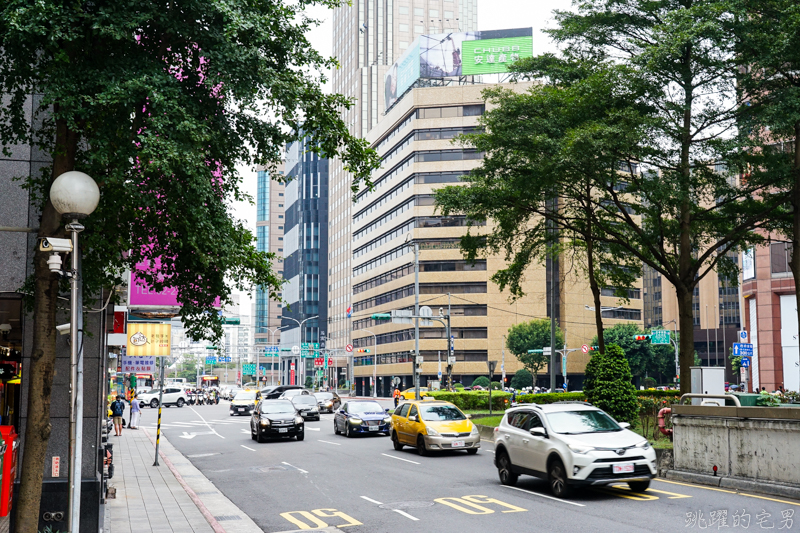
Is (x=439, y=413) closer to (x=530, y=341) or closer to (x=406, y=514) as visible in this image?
(x=406, y=514)

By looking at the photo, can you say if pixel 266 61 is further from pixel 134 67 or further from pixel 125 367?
pixel 125 367

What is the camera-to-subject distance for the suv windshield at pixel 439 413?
2426cm

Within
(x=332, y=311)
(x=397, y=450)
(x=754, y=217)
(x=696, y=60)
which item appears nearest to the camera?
(x=696, y=60)

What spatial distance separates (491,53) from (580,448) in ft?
274

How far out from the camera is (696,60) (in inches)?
866

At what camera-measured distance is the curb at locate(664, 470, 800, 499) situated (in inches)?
544

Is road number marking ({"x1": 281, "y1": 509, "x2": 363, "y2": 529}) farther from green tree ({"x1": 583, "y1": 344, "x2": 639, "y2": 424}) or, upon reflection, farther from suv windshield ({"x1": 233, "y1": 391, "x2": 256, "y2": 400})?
suv windshield ({"x1": 233, "y1": 391, "x2": 256, "y2": 400})

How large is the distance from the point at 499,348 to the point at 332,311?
60.5 m

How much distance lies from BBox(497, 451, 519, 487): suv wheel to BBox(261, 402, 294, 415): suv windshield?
53.6 feet

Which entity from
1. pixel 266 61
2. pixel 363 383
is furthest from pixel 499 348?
pixel 266 61

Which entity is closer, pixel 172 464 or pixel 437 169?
pixel 172 464

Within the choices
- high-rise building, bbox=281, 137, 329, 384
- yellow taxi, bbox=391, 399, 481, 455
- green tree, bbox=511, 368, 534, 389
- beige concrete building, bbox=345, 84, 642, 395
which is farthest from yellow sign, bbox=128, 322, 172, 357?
high-rise building, bbox=281, 137, 329, 384

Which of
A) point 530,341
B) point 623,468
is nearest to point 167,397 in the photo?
point 530,341

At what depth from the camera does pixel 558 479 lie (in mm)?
14539
